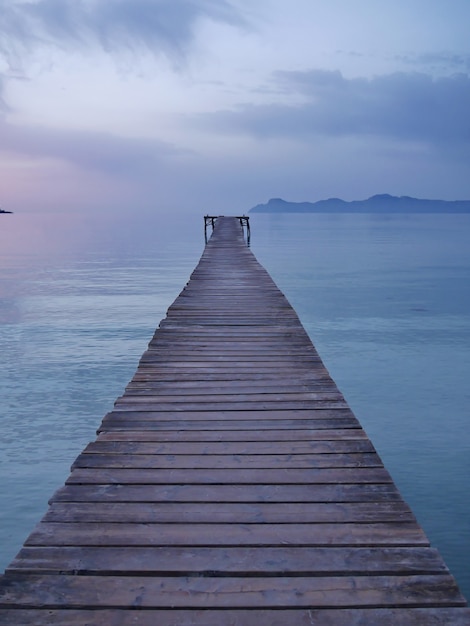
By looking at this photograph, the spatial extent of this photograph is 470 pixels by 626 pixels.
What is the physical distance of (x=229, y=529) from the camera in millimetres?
3363

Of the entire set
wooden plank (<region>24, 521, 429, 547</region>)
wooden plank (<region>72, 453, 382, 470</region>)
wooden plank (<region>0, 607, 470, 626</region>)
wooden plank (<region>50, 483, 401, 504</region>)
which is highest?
wooden plank (<region>0, 607, 470, 626</region>)

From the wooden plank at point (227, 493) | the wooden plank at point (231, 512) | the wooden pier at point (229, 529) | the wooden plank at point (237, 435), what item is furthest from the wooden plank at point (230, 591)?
the wooden plank at point (237, 435)

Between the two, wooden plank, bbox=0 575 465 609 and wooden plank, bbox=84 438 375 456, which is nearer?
wooden plank, bbox=0 575 465 609

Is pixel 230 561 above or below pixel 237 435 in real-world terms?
above

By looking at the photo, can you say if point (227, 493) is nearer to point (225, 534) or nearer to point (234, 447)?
point (225, 534)

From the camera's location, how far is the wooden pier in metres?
2.70

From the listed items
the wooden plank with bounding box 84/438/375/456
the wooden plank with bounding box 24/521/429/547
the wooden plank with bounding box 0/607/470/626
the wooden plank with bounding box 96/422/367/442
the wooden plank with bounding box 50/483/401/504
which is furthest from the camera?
the wooden plank with bounding box 96/422/367/442

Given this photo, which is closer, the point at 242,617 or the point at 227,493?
the point at 242,617

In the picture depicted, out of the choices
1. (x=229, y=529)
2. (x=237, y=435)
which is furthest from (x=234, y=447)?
(x=229, y=529)

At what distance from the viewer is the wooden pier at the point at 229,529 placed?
2.70m

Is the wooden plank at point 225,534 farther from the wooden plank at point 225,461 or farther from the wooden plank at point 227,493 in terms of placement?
the wooden plank at point 225,461

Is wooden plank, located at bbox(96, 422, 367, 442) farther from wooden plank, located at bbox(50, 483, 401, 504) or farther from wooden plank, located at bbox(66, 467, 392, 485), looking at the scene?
wooden plank, located at bbox(50, 483, 401, 504)

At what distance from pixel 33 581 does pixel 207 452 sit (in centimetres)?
179

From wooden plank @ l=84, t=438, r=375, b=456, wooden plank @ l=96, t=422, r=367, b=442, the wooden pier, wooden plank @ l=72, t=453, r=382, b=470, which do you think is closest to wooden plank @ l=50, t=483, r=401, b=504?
the wooden pier
